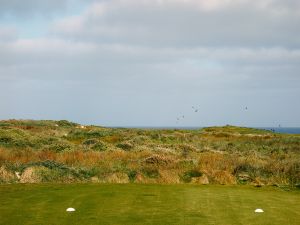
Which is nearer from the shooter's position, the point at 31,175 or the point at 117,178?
the point at 31,175

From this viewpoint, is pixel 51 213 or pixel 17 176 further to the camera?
pixel 17 176

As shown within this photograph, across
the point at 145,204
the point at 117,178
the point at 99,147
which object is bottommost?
the point at 117,178

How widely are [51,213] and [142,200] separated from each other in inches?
122

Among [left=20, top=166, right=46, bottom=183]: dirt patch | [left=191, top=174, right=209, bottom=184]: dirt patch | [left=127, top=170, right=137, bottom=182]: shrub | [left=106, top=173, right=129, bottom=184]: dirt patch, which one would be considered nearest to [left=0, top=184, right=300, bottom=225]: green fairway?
[left=20, top=166, right=46, bottom=183]: dirt patch

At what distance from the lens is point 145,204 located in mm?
13445

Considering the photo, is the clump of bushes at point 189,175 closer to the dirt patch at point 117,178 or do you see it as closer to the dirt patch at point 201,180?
the dirt patch at point 201,180

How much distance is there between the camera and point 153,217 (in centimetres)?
1173

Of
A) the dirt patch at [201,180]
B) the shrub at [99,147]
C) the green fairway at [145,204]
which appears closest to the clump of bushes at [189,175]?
the dirt patch at [201,180]

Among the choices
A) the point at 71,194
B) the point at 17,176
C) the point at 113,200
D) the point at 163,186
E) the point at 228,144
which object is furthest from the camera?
the point at 228,144

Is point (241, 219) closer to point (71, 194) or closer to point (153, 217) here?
point (153, 217)

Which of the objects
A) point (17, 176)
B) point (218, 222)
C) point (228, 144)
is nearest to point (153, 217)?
point (218, 222)

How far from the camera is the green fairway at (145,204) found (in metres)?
11.5

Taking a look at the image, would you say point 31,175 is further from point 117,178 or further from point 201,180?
point 201,180

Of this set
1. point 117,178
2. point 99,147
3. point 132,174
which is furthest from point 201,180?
point 99,147
